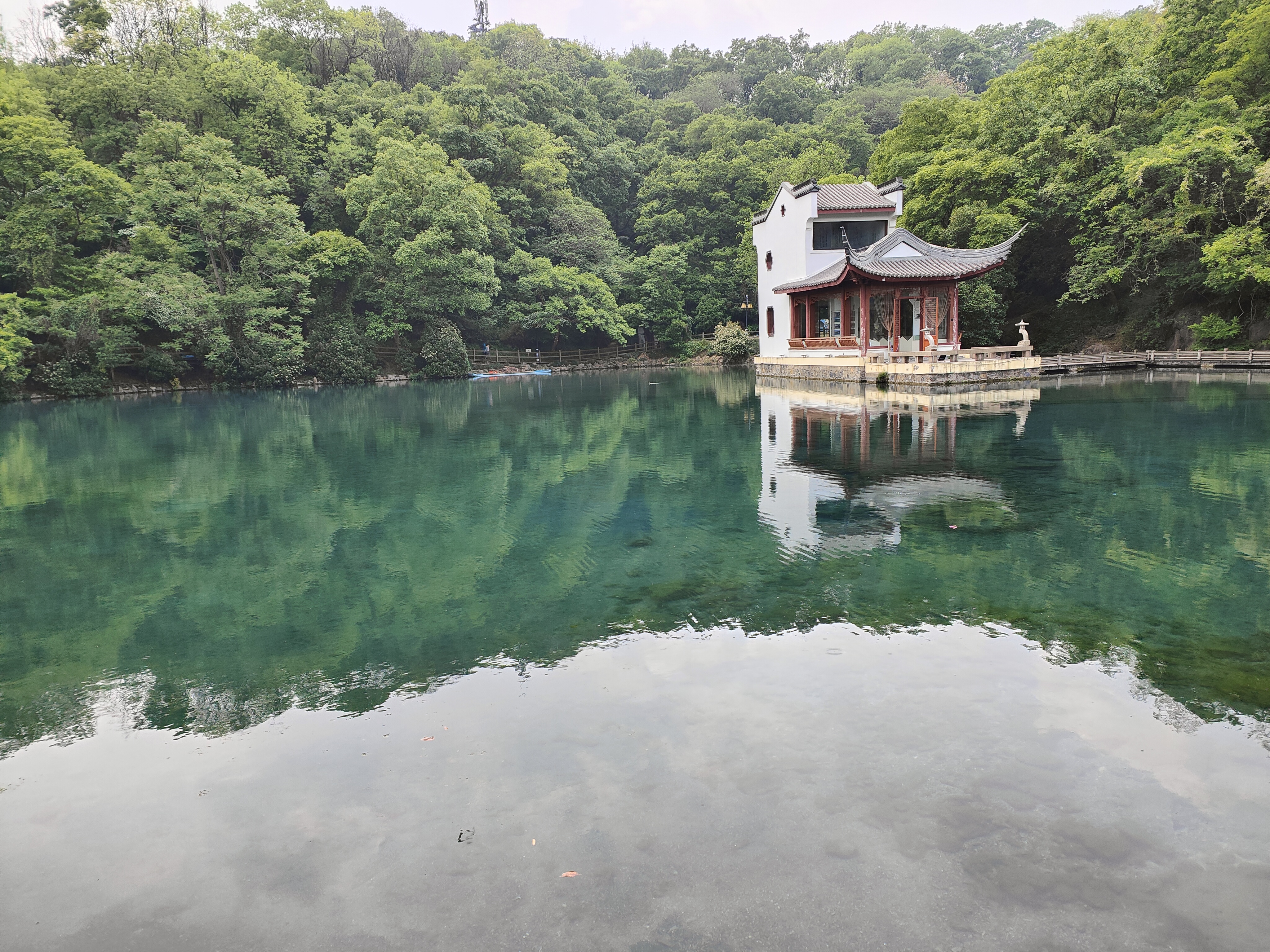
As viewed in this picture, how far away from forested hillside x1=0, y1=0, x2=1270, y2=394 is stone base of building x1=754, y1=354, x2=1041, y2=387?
688cm

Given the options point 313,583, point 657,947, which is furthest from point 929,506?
point 657,947

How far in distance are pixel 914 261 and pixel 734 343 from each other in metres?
18.6

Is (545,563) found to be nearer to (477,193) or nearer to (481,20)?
(477,193)

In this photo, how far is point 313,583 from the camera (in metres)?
7.02

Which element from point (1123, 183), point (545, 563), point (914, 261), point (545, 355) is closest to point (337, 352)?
point (545, 355)

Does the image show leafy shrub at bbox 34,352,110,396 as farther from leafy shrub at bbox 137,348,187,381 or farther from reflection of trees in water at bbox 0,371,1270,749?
reflection of trees in water at bbox 0,371,1270,749

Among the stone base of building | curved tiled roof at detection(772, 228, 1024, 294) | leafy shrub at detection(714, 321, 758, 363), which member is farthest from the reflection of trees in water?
leafy shrub at detection(714, 321, 758, 363)

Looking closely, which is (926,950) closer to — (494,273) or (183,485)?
(183,485)

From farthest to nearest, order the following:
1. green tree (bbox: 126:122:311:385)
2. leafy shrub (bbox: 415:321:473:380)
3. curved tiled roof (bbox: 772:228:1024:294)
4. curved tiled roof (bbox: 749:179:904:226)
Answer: leafy shrub (bbox: 415:321:473:380)
green tree (bbox: 126:122:311:385)
curved tiled roof (bbox: 749:179:904:226)
curved tiled roof (bbox: 772:228:1024:294)

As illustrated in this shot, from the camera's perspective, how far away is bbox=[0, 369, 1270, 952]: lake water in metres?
2.83

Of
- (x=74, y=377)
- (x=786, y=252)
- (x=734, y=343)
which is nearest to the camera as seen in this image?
(x=74, y=377)

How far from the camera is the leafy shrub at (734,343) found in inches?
1774

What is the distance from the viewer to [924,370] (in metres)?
23.2

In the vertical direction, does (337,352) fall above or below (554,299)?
below
